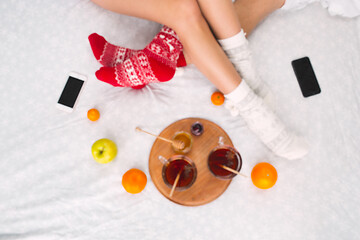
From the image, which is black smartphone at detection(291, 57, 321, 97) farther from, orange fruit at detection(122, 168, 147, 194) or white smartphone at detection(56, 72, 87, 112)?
white smartphone at detection(56, 72, 87, 112)

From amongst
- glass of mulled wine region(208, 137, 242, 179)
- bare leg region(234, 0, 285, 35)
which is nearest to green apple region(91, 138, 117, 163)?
glass of mulled wine region(208, 137, 242, 179)

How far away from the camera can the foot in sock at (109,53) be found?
0.89 metres

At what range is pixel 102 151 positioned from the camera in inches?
33.1

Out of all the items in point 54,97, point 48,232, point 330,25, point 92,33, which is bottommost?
point 48,232

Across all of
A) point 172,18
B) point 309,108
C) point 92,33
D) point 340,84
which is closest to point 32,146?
point 92,33

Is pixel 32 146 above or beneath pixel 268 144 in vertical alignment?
beneath

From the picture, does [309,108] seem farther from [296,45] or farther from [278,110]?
[296,45]

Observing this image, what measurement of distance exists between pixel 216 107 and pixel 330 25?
53cm

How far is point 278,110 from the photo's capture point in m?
0.92

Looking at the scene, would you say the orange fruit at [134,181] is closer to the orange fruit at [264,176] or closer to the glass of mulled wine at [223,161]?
the glass of mulled wine at [223,161]

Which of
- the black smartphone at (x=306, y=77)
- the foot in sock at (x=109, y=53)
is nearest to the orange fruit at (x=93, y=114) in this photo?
the foot in sock at (x=109, y=53)

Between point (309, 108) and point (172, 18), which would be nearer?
point (172, 18)

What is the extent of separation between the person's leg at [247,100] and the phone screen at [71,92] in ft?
1.67

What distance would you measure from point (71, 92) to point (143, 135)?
12.1 inches
